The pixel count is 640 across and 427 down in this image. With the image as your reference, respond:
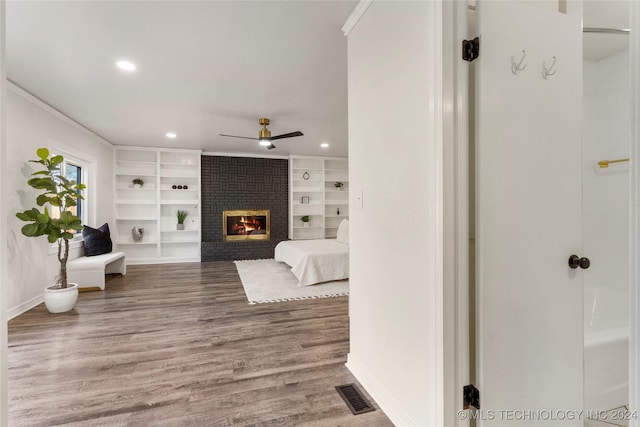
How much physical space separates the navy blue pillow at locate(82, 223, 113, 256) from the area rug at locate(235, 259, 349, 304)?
2193 millimetres

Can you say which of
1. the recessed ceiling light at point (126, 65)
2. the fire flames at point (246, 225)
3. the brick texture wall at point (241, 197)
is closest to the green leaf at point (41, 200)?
the recessed ceiling light at point (126, 65)

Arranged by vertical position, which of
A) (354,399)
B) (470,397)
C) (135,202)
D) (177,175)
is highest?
(177,175)

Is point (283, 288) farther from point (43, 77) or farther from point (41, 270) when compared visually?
point (43, 77)

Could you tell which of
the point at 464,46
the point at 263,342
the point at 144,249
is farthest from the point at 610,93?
the point at 144,249

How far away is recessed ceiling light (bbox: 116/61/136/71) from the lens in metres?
2.69

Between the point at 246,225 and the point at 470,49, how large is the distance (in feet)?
20.6

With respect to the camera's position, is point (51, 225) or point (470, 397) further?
point (51, 225)

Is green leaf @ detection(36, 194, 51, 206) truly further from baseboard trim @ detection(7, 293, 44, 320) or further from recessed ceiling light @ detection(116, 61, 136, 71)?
recessed ceiling light @ detection(116, 61, 136, 71)

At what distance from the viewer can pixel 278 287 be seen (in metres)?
4.24

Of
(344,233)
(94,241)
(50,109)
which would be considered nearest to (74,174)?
(94,241)

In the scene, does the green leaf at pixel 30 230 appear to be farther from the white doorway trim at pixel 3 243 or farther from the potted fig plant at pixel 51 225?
the white doorway trim at pixel 3 243

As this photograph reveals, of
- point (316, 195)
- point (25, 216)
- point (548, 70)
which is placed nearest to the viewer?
point (548, 70)

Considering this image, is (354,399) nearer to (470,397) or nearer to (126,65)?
(470,397)

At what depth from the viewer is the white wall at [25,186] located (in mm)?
3148
